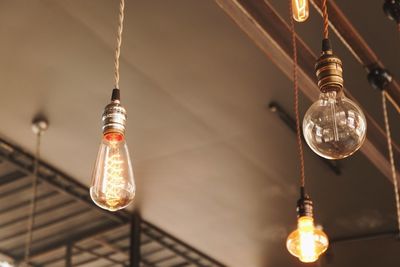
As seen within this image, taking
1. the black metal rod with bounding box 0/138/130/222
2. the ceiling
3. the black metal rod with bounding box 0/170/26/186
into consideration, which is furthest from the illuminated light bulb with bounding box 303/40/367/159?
the black metal rod with bounding box 0/170/26/186

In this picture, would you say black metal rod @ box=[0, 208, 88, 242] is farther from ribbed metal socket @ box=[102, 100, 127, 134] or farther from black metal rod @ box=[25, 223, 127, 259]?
ribbed metal socket @ box=[102, 100, 127, 134]

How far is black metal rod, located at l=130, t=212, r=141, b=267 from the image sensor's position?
7.98m

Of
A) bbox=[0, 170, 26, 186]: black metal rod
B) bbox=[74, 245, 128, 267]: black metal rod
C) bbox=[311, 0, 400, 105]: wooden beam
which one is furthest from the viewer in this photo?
bbox=[74, 245, 128, 267]: black metal rod

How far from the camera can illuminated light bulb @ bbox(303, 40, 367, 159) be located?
1.86 meters

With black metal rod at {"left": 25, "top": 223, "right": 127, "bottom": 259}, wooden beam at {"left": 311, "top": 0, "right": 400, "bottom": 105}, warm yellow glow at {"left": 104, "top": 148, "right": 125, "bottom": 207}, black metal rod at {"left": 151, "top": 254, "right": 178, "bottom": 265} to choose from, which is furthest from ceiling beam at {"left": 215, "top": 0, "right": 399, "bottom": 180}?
black metal rod at {"left": 151, "top": 254, "right": 178, "bottom": 265}

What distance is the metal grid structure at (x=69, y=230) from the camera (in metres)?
7.25

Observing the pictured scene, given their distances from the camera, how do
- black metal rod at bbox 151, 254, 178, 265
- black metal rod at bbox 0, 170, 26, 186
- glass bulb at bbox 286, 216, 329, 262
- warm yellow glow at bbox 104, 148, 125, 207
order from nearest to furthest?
warm yellow glow at bbox 104, 148, 125, 207 < glass bulb at bbox 286, 216, 329, 262 < black metal rod at bbox 0, 170, 26, 186 < black metal rod at bbox 151, 254, 178, 265

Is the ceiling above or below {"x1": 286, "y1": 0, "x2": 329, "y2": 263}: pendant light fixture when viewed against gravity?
above

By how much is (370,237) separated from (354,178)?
158cm

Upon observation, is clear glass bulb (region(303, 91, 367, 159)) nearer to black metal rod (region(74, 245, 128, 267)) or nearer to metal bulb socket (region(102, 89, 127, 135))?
metal bulb socket (region(102, 89, 127, 135))

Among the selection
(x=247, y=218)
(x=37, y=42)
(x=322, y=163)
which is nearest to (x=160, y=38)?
(x=37, y=42)

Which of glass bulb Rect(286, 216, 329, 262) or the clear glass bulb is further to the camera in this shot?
glass bulb Rect(286, 216, 329, 262)

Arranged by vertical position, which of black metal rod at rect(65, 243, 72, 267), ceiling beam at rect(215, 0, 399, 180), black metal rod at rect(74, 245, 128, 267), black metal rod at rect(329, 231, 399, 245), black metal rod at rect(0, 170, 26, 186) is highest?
black metal rod at rect(0, 170, 26, 186)

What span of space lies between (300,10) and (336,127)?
82 cm
